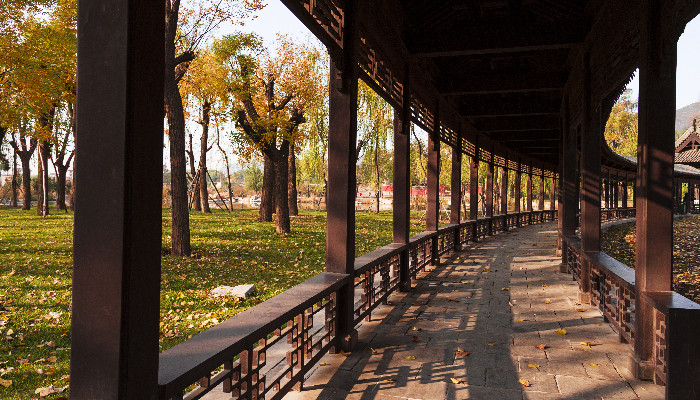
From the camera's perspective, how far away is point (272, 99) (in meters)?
19.4

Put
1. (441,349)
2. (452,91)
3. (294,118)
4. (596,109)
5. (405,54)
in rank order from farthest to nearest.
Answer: (294,118) < (452,91) < (405,54) < (596,109) < (441,349)

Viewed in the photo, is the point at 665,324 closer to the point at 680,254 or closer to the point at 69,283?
the point at 69,283

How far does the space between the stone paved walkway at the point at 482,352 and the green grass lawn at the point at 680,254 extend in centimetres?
333

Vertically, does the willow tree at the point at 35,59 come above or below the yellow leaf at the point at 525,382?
above

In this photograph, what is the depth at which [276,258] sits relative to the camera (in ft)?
37.2

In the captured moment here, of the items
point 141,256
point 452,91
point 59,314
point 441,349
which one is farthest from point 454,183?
point 141,256

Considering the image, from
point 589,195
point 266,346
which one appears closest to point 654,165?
point 589,195

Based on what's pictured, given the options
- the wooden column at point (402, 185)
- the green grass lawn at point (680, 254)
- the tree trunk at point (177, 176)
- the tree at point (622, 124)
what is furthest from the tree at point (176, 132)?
the tree at point (622, 124)

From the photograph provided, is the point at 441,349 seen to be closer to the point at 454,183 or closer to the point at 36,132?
the point at 454,183

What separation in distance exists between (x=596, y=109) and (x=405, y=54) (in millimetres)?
3070

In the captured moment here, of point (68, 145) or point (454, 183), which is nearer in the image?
point (454, 183)

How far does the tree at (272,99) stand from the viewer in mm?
16828

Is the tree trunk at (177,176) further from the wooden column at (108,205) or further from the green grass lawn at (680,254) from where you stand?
the green grass lawn at (680,254)

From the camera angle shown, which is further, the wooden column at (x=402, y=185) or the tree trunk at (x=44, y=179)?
the tree trunk at (x=44, y=179)
